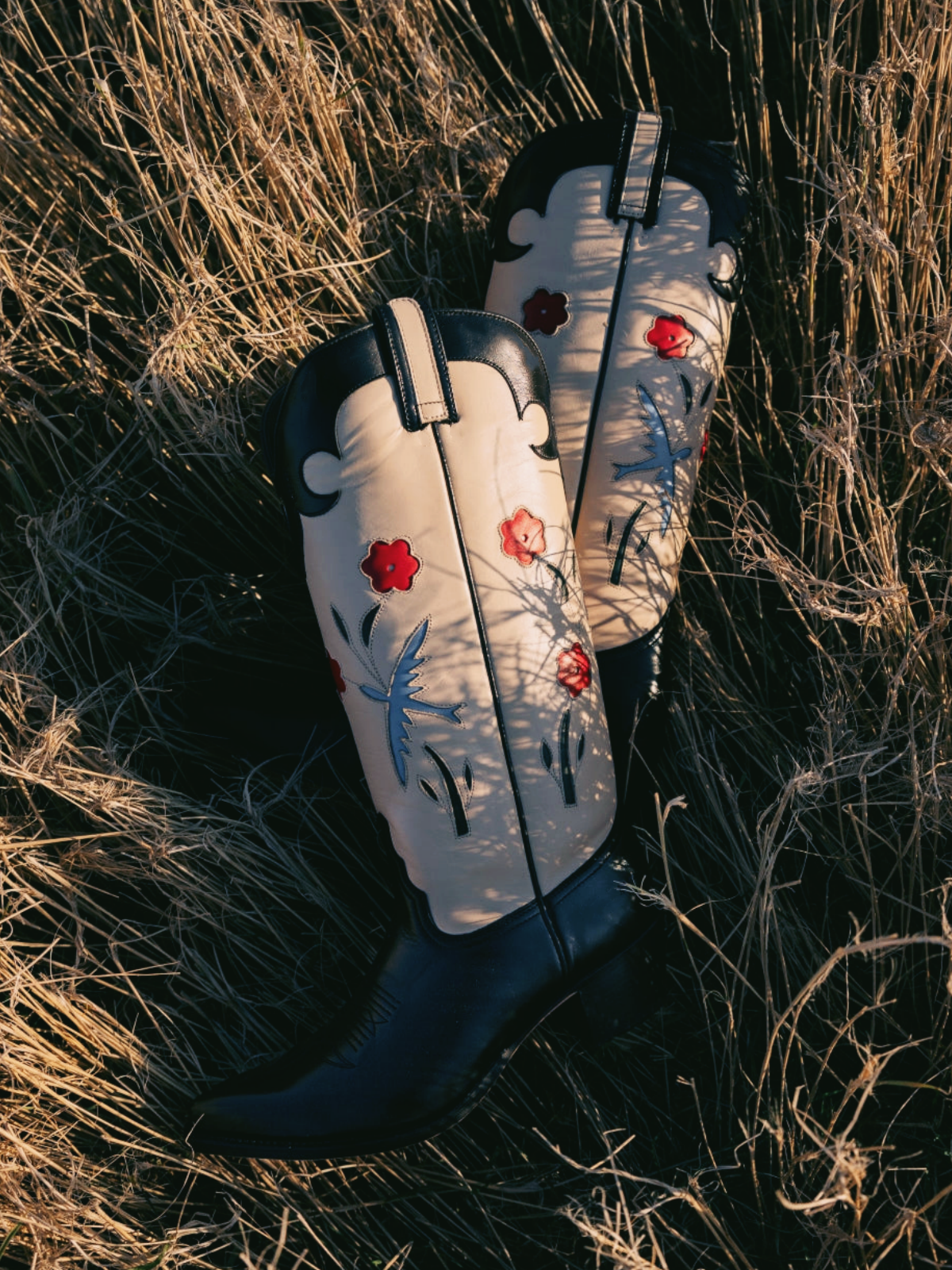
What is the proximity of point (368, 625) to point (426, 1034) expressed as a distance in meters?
0.55

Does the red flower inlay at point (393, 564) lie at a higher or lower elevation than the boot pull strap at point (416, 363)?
lower

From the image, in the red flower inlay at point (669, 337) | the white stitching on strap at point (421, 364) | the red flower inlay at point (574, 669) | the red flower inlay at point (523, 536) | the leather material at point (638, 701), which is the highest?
the white stitching on strap at point (421, 364)

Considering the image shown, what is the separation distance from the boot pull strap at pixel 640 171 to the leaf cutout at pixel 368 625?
0.77 m

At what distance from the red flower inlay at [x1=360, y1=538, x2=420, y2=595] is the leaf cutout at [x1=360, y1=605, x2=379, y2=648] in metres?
0.03

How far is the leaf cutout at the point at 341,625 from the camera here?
1353mm

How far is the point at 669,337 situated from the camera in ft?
5.14

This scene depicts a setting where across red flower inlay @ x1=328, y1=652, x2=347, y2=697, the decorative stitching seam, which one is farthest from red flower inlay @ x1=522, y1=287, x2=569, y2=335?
red flower inlay @ x1=328, y1=652, x2=347, y2=697

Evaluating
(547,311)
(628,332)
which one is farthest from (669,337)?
(547,311)

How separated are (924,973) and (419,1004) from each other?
71 centimetres

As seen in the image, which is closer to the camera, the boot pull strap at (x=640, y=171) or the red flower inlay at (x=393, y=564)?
the red flower inlay at (x=393, y=564)

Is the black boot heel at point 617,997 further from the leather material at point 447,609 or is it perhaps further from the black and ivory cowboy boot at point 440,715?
the leather material at point 447,609

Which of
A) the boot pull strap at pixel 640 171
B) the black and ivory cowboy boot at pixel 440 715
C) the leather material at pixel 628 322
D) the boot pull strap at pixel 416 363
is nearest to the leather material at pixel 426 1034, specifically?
the black and ivory cowboy boot at pixel 440 715

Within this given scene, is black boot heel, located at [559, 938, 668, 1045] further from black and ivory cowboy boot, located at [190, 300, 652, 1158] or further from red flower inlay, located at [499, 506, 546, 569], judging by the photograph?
red flower inlay, located at [499, 506, 546, 569]

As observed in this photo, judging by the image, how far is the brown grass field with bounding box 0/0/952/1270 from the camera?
139cm
